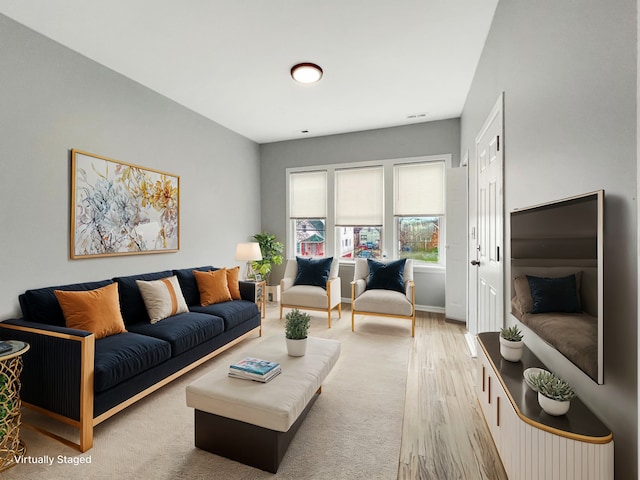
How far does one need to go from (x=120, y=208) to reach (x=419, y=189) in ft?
13.1

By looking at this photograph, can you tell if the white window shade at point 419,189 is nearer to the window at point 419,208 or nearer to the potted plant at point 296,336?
the window at point 419,208

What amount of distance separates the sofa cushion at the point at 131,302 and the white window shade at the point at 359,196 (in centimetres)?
322

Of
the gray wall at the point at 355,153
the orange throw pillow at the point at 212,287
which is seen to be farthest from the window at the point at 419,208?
the orange throw pillow at the point at 212,287

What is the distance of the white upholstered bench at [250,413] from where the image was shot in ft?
5.21

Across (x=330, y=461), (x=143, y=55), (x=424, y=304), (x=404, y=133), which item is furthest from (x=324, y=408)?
(x=404, y=133)

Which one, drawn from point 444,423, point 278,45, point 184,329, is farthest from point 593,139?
point 184,329

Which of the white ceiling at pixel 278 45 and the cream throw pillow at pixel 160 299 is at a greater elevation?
the white ceiling at pixel 278 45

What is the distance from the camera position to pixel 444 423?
6.60 ft

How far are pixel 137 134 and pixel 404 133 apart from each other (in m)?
3.67

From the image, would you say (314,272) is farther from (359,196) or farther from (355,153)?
(355,153)

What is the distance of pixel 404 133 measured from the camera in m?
4.82

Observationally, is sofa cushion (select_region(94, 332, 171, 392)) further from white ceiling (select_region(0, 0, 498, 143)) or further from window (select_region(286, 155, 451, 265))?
window (select_region(286, 155, 451, 265))

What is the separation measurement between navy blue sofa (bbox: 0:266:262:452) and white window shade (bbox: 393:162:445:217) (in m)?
3.18

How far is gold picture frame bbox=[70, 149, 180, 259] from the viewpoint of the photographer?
2738 millimetres
